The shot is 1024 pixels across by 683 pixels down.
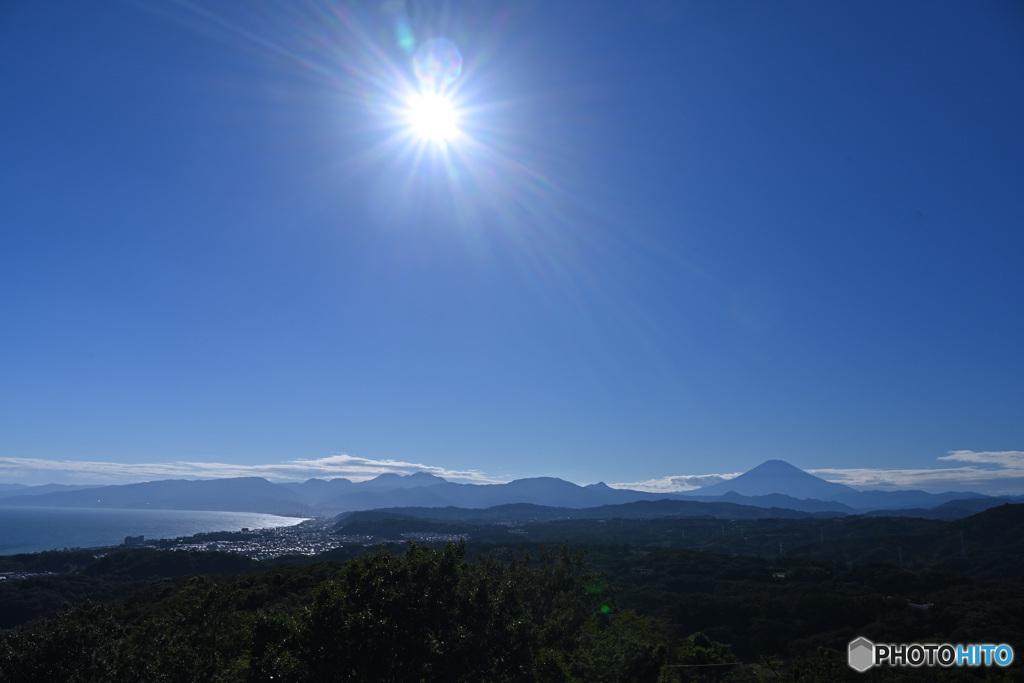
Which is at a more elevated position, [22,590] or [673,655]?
[673,655]

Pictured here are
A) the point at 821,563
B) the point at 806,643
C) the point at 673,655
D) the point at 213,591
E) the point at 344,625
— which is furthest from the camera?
the point at 821,563

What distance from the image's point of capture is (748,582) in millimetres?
73625

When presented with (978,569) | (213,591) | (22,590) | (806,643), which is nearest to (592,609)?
(806,643)

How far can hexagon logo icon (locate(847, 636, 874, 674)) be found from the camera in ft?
42.4

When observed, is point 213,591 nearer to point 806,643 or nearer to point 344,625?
point 344,625

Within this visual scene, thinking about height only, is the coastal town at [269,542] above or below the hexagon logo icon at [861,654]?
below

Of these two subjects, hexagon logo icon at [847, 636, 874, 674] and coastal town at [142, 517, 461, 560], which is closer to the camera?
hexagon logo icon at [847, 636, 874, 674]

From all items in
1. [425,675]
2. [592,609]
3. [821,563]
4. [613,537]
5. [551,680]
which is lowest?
[613,537]

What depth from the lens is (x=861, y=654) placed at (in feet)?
43.4

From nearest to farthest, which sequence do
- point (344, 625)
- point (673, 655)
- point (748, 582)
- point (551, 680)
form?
point (344, 625)
point (551, 680)
point (673, 655)
point (748, 582)

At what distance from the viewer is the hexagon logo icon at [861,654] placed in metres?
12.9

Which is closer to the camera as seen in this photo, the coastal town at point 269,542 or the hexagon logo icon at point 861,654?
the hexagon logo icon at point 861,654

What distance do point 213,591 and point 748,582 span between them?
76.6 m

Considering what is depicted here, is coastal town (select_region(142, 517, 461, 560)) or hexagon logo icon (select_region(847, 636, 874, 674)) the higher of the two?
hexagon logo icon (select_region(847, 636, 874, 674))
